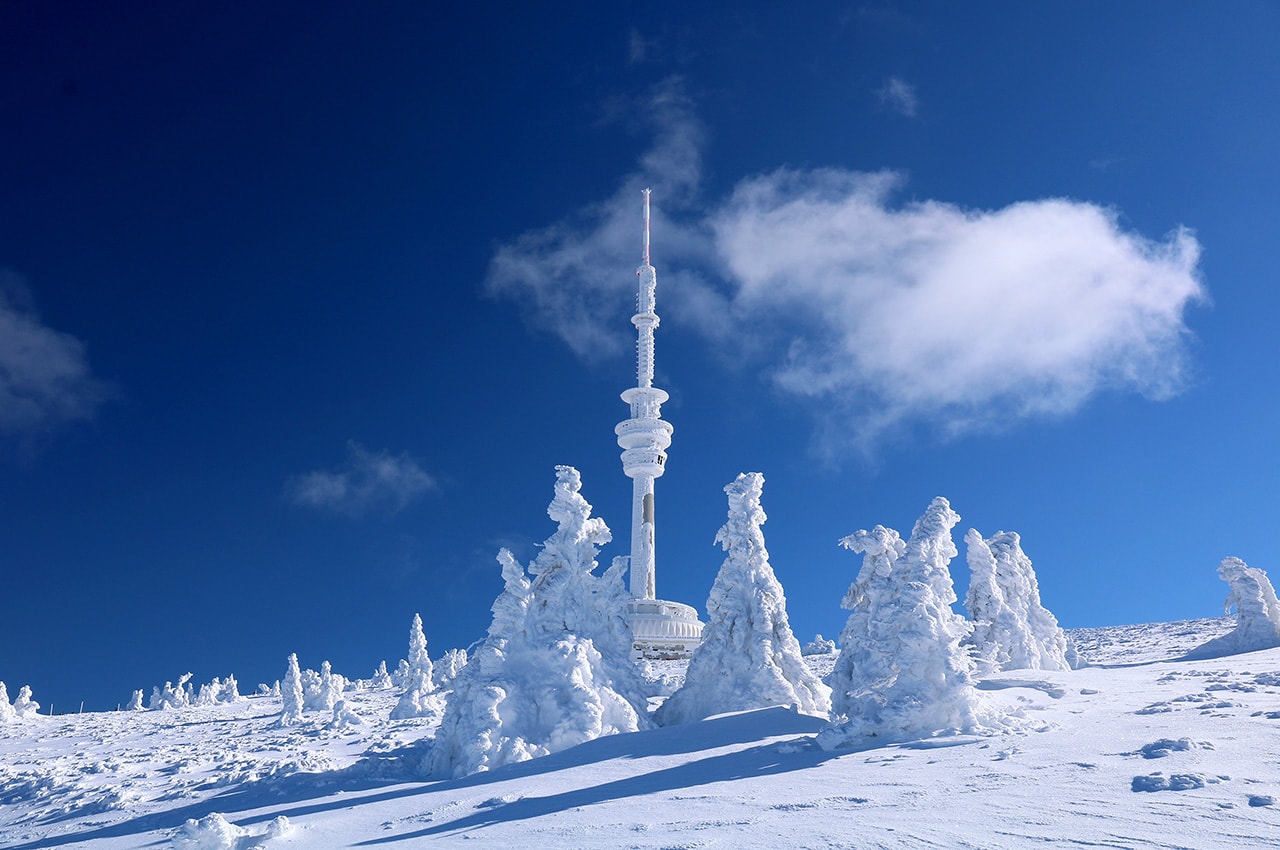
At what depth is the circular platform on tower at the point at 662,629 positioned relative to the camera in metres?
76.9

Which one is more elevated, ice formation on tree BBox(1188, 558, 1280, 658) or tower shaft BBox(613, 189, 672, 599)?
tower shaft BBox(613, 189, 672, 599)

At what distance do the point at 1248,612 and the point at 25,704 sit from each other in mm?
99580

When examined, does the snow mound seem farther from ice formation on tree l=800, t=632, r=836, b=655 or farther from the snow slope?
ice formation on tree l=800, t=632, r=836, b=655

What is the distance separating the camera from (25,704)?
269 ft

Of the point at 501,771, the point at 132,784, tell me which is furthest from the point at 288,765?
the point at 501,771

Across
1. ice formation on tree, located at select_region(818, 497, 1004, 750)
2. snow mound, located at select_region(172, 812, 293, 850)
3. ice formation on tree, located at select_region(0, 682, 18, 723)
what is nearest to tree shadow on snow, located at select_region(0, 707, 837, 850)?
ice formation on tree, located at select_region(818, 497, 1004, 750)

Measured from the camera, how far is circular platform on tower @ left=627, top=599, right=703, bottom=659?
3029 inches

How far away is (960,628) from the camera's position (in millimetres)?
22906

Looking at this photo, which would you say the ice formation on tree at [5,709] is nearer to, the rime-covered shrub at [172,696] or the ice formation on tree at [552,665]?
the rime-covered shrub at [172,696]

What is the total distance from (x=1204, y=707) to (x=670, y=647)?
5823 centimetres

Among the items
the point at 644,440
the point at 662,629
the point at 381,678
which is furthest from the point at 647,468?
the point at 381,678

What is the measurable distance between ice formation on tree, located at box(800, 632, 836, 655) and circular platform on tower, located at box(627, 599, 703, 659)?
474 inches

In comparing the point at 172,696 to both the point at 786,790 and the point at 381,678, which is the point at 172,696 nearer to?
the point at 381,678

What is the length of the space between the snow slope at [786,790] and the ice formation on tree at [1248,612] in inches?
395
